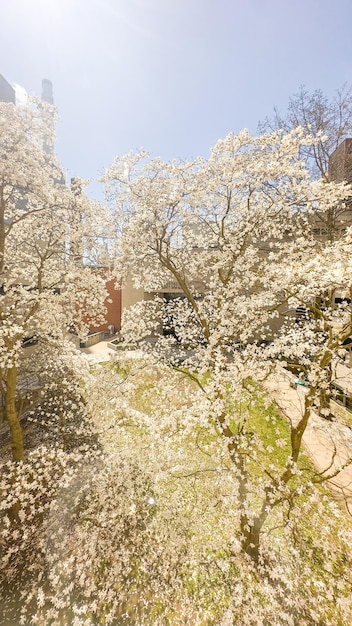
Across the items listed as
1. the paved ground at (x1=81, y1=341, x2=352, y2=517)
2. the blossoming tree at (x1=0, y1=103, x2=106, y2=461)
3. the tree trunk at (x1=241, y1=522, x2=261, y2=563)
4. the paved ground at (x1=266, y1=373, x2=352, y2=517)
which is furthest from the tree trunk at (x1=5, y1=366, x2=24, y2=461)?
the paved ground at (x1=266, y1=373, x2=352, y2=517)

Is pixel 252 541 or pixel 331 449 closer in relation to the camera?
pixel 252 541


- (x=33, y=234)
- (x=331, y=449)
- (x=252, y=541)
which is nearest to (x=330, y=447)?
(x=331, y=449)

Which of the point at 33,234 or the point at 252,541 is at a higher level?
the point at 33,234

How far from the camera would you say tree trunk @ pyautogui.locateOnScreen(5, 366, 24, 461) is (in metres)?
7.32

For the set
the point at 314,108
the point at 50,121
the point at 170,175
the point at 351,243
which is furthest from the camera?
the point at 314,108

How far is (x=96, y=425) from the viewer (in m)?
11.4

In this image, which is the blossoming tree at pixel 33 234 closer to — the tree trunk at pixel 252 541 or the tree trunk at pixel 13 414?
the tree trunk at pixel 13 414

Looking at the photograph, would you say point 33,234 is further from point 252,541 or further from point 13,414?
point 252,541

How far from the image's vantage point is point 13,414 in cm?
734

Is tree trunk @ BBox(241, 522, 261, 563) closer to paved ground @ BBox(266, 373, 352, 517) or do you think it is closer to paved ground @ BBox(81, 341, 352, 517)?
paved ground @ BBox(81, 341, 352, 517)

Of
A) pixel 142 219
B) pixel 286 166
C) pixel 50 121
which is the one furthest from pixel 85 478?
pixel 286 166

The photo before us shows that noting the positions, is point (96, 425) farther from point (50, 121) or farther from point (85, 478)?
point (50, 121)

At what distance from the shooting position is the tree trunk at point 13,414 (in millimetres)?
7316

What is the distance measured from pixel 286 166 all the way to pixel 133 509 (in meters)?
12.0
